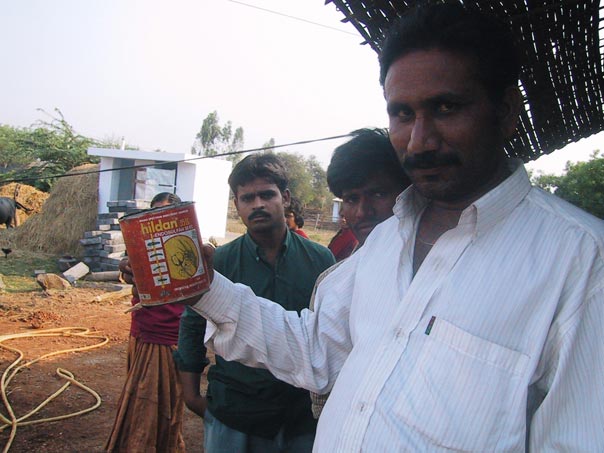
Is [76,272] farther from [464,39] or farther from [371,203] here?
[464,39]

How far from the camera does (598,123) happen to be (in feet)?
9.31

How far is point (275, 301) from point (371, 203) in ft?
1.99

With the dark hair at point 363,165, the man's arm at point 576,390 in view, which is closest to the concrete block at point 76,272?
the dark hair at point 363,165

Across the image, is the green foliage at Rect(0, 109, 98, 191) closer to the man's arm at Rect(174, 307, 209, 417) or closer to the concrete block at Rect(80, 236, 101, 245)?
the concrete block at Rect(80, 236, 101, 245)

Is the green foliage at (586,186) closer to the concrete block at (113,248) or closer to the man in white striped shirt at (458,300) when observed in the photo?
the man in white striped shirt at (458,300)

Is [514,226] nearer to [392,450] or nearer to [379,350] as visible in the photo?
[379,350]

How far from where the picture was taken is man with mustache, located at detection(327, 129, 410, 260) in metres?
2.01

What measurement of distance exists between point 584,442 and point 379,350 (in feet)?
1.28

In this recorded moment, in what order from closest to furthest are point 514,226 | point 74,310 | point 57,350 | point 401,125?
point 514,226, point 401,125, point 57,350, point 74,310

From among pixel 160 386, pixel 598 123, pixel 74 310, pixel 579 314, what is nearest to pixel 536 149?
pixel 598 123

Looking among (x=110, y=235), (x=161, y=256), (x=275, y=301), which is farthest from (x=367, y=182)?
(x=110, y=235)

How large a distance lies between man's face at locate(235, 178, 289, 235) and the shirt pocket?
154 centimetres

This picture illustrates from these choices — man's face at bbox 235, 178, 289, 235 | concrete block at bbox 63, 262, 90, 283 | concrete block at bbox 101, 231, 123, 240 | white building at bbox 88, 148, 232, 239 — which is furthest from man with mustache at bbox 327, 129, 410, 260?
white building at bbox 88, 148, 232, 239

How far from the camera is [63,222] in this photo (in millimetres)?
13664
